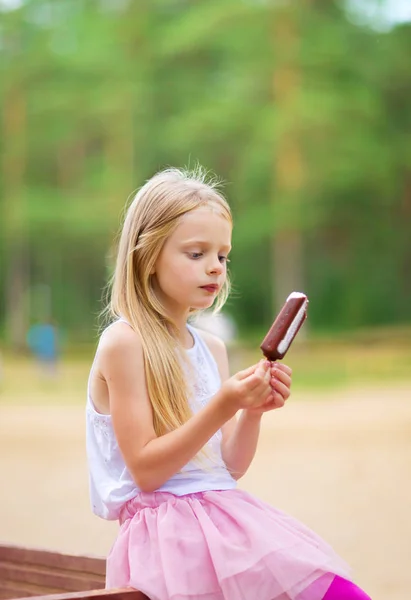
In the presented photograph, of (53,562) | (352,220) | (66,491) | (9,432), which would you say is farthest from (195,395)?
(352,220)

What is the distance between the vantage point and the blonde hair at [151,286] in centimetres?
180

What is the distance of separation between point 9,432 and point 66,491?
3.94m

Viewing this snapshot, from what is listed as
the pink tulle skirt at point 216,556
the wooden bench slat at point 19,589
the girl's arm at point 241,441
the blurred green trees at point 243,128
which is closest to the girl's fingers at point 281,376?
the girl's arm at point 241,441

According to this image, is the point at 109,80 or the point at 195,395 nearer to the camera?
the point at 195,395

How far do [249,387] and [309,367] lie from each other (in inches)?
677

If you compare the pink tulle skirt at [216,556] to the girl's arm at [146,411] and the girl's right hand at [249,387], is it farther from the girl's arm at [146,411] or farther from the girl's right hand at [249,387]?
the girl's right hand at [249,387]

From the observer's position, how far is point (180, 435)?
1.70 metres

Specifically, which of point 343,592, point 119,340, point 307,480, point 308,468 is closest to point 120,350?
point 119,340

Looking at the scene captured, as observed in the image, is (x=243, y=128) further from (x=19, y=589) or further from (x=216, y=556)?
(x=216, y=556)

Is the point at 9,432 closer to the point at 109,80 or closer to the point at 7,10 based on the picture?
the point at 109,80

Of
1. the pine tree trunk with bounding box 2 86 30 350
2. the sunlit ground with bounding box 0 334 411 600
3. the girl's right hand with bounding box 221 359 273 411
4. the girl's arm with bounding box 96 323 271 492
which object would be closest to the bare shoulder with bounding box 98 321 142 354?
the girl's arm with bounding box 96 323 271 492

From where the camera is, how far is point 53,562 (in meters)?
2.18

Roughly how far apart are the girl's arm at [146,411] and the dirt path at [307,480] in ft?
10.9

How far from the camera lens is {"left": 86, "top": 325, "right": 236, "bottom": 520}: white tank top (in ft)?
5.94
